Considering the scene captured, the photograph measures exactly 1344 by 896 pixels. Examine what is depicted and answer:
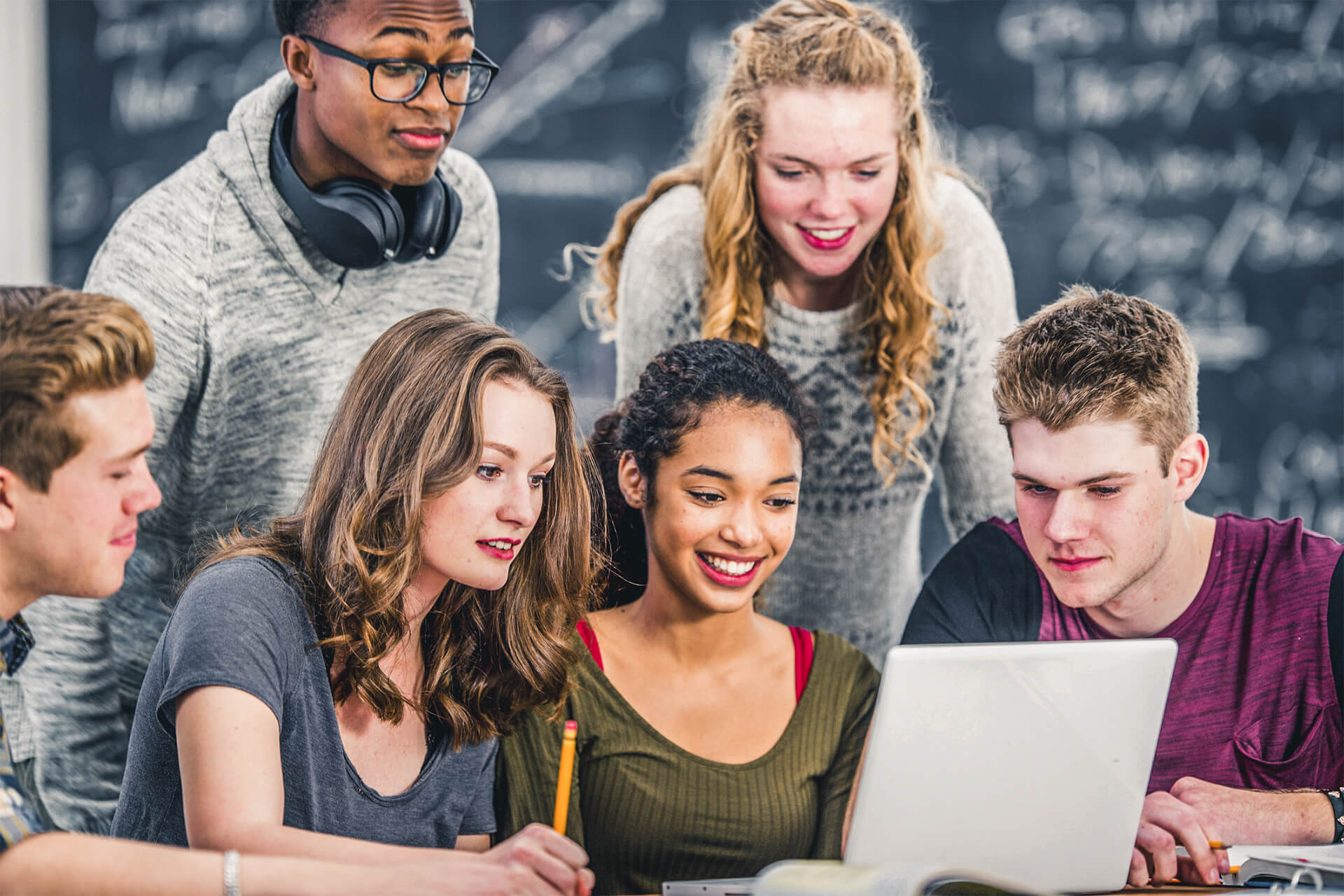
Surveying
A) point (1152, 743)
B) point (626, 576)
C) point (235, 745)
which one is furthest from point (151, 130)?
point (1152, 743)

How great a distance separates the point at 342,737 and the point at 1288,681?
49.2 inches

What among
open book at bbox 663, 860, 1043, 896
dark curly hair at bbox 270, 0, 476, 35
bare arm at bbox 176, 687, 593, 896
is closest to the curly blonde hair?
dark curly hair at bbox 270, 0, 476, 35

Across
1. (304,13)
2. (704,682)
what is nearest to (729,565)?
(704,682)

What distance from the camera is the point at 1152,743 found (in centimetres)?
133

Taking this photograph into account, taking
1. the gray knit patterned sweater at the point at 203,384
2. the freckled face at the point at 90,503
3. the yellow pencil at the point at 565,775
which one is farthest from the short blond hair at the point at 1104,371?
the freckled face at the point at 90,503

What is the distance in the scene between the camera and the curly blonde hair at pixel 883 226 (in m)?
1.97

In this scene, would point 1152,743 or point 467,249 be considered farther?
point 467,249

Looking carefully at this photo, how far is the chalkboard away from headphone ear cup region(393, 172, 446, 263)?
3.00 feet

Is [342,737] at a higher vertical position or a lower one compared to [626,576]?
→ lower

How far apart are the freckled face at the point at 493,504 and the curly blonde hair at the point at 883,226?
1.85 feet

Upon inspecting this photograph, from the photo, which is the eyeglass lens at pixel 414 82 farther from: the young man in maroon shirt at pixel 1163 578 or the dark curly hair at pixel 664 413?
the young man in maroon shirt at pixel 1163 578

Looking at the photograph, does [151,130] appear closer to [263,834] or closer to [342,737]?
[342,737]

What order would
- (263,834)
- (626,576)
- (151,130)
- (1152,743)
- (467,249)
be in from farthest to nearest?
1. (151,130)
2. (467,249)
3. (626,576)
4. (1152,743)
5. (263,834)

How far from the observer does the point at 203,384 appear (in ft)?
6.19
